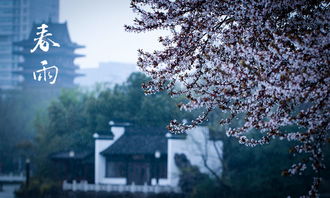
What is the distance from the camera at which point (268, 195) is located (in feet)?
74.1

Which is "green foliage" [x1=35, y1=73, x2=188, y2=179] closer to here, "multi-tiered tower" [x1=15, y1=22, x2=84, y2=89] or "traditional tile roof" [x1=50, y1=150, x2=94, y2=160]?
"traditional tile roof" [x1=50, y1=150, x2=94, y2=160]

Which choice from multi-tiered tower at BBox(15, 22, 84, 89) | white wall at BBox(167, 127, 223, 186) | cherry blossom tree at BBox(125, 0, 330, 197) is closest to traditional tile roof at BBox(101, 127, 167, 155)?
white wall at BBox(167, 127, 223, 186)

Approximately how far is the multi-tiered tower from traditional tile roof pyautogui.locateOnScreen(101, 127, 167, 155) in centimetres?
3107

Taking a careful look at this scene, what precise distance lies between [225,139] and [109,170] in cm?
909

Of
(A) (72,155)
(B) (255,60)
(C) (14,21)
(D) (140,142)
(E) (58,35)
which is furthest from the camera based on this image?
(C) (14,21)

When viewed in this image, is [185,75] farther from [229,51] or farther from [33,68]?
[33,68]

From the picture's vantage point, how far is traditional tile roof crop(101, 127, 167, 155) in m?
30.1

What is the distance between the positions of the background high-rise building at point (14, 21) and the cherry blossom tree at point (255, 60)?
306 feet

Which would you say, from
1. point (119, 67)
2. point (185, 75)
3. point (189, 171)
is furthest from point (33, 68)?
point (119, 67)

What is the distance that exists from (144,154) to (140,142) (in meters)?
1.17

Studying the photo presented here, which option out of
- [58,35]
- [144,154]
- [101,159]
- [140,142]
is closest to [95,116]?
[101,159]

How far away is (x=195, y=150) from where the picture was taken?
27625 millimetres

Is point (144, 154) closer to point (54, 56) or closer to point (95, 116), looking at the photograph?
point (95, 116)

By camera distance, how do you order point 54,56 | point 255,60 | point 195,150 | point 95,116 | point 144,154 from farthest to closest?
point 54,56 → point 95,116 → point 144,154 → point 195,150 → point 255,60
